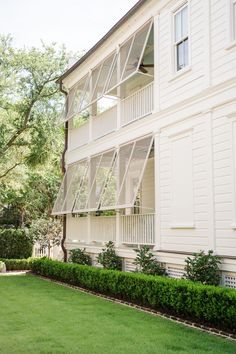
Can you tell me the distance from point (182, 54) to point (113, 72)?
5.17 metres

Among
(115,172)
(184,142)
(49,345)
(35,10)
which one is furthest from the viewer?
(35,10)

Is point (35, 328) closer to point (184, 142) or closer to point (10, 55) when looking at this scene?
point (184, 142)

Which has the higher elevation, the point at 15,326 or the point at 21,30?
the point at 21,30

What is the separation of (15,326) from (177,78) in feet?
23.9

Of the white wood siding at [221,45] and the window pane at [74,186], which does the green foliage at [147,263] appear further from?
the window pane at [74,186]

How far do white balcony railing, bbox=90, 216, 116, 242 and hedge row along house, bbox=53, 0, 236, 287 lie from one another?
4cm

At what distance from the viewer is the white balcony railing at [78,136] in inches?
723

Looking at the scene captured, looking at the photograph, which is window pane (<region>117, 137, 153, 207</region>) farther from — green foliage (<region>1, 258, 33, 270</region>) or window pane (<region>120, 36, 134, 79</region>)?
green foliage (<region>1, 258, 33, 270</region>)

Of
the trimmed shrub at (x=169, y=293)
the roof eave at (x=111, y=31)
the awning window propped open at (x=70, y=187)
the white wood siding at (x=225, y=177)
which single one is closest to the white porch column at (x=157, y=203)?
the trimmed shrub at (x=169, y=293)

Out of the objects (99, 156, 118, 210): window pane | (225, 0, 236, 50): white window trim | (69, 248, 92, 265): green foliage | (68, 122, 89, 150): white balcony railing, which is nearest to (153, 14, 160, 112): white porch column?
(99, 156, 118, 210): window pane

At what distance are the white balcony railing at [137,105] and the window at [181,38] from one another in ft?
4.67

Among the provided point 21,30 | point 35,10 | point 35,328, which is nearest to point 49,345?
point 35,328

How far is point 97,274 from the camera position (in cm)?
1375

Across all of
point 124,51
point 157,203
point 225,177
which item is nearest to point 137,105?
point 124,51
